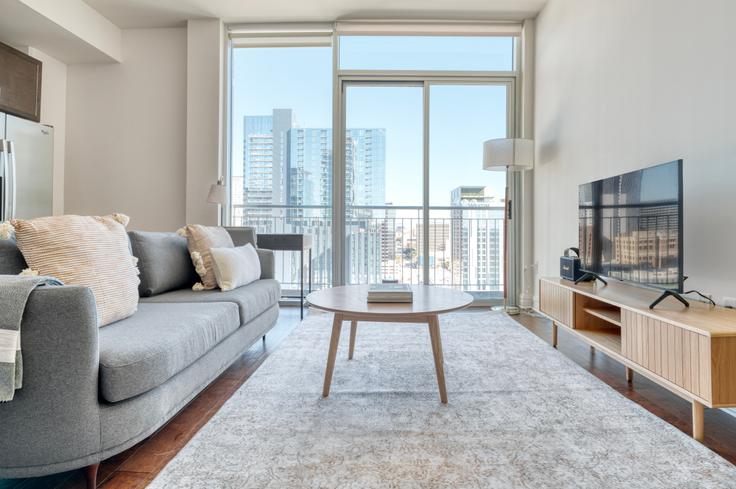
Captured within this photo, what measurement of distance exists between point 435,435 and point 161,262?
176 centimetres

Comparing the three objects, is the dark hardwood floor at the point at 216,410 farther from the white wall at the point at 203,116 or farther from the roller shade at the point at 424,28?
the roller shade at the point at 424,28

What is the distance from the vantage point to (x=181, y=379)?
140cm

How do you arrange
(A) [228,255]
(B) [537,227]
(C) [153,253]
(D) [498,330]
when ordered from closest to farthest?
1. (C) [153,253]
2. (A) [228,255]
3. (D) [498,330]
4. (B) [537,227]

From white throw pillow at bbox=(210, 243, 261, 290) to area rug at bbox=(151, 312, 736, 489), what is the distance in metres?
0.56

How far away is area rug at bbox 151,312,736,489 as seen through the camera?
115 cm

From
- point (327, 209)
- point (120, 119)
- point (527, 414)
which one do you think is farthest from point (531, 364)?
point (120, 119)

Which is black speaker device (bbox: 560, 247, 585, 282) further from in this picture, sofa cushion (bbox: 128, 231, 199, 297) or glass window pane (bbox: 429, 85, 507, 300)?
sofa cushion (bbox: 128, 231, 199, 297)

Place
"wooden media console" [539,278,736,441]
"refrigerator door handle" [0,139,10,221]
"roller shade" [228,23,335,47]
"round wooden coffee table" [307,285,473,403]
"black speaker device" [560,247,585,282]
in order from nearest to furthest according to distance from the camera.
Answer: "wooden media console" [539,278,736,441] → "round wooden coffee table" [307,285,473,403] → "black speaker device" [560,247,585,282] → "refrigerator door handle" [0,139,10,221] → "roller shade" [228,23,335,47]

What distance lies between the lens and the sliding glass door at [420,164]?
397 cm

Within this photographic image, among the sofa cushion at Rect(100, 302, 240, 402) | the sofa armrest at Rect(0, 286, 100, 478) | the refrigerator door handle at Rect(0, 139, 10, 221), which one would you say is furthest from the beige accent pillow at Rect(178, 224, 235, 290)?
the refrigerator door handle at Rect(0, 139, 10, 221)

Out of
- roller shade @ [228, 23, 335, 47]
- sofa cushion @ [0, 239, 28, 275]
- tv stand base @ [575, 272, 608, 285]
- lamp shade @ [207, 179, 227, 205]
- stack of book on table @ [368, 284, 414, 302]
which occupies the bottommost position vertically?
stack of book on table @ [368, 284, 414, 302]

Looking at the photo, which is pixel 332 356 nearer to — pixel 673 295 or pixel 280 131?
pixel 673 295

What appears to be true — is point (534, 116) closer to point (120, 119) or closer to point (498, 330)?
point (498, 330)

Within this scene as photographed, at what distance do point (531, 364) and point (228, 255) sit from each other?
76.2 inches
